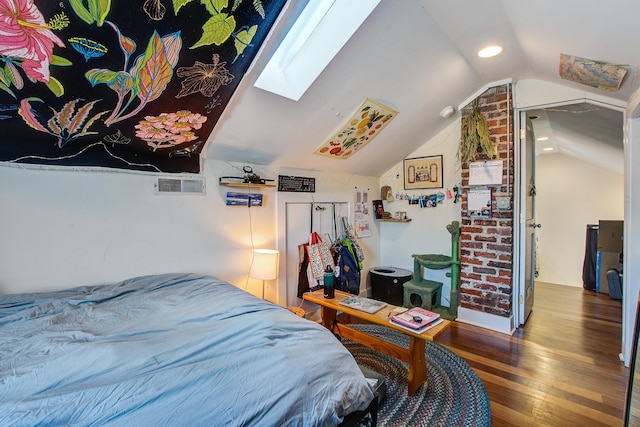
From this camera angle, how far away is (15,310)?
140 cm

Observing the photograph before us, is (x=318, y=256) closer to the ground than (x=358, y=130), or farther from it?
closer to the ground

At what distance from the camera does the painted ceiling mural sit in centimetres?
116

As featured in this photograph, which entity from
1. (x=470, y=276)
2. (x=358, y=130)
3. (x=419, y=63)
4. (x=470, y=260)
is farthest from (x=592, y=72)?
(x=470, y=276)

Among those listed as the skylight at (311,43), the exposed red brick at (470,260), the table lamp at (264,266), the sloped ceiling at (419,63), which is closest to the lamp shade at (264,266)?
the table lamp at (264,266)

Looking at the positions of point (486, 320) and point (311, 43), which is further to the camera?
point (486, 320)

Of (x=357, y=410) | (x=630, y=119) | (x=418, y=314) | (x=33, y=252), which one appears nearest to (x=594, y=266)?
Result: (x=630, y=119)

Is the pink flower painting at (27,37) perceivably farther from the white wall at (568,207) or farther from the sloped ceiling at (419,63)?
the white wall at (568,207)

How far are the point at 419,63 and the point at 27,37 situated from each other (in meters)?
2.20

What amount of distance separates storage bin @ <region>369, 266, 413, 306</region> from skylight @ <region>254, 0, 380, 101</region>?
2.38 metres

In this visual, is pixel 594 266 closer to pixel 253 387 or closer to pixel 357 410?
pixel 357 410

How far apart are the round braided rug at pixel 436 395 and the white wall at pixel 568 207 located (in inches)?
154

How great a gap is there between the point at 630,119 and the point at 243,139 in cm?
286

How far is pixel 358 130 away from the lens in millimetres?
2721

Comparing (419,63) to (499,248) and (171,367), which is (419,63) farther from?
(171,367)
